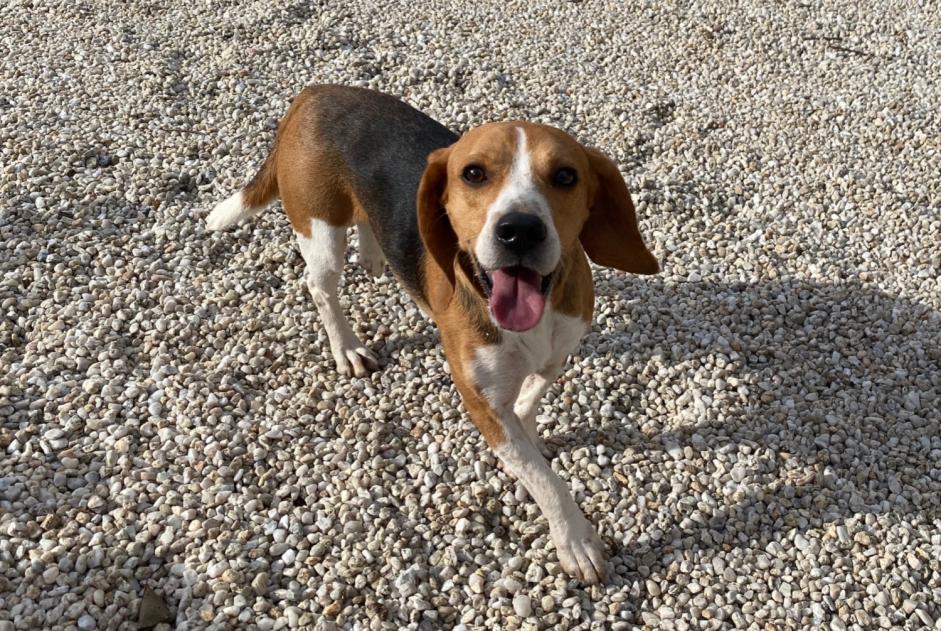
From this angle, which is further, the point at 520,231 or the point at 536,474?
the point at 536,474

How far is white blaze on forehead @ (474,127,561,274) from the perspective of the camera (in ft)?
11.0

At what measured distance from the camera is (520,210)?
10.9 ft

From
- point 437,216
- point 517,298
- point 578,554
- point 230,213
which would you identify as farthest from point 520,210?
point 230,213

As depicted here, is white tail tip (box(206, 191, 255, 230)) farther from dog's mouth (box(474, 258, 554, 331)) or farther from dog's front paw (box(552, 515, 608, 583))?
dog's front paw (box(552, 515, 608, 583))

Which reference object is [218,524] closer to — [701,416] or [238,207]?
[238,207]

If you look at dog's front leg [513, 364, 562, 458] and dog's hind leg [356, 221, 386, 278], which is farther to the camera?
dog's hind leg [356, 221, 386, 278]

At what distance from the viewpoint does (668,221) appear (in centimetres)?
650

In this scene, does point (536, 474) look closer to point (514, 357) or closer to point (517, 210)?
point (514, 357)

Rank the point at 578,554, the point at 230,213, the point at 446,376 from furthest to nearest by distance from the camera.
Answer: the point at 230,213 → the point at 446,376 → the point at 578,554

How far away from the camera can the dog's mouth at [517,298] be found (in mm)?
3570

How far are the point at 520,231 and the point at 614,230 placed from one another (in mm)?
797

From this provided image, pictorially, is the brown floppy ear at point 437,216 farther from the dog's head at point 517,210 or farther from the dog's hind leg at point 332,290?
the dog's hind leg at point 332,290

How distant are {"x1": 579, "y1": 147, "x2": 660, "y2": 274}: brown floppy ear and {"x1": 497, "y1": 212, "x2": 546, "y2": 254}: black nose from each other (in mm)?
621

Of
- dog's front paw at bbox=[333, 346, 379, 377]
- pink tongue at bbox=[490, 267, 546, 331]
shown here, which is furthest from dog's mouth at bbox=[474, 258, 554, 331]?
dog's front paw at bbox=[333, 346, 379, 377]
